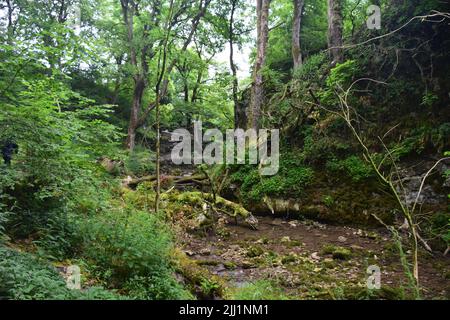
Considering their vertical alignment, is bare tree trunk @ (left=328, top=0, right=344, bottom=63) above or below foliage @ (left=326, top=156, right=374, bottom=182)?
above

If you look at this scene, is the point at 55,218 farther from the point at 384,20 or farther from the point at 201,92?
the point at 201,92

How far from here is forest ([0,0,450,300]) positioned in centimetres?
473

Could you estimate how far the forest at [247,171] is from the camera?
4.73 m

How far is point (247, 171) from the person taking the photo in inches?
453

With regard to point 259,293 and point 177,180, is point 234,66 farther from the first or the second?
point 259,293

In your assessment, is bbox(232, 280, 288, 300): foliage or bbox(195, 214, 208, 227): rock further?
bbox(195, 214, 208, 227): rock

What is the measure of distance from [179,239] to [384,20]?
9440mm

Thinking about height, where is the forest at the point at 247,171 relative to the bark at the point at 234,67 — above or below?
below

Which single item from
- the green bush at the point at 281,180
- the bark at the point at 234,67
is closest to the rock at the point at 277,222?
the green bush at the point at 281,180

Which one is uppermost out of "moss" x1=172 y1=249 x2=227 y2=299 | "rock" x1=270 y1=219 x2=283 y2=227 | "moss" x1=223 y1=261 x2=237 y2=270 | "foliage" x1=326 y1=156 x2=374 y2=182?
"foliage" x1=326 y1=156 x2=374 y2=182

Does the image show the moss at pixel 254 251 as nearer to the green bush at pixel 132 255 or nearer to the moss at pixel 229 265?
the moss at pixel 229 265

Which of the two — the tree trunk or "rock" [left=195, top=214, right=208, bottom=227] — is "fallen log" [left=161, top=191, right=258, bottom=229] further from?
the tree trunk

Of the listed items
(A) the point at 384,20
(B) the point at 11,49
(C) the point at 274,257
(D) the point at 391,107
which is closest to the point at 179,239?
(C) the point at 274,257

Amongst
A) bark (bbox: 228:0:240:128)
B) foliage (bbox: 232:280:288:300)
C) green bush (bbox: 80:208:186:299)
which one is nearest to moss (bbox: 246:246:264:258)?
foliage (bbox: 232:280:288:300)
